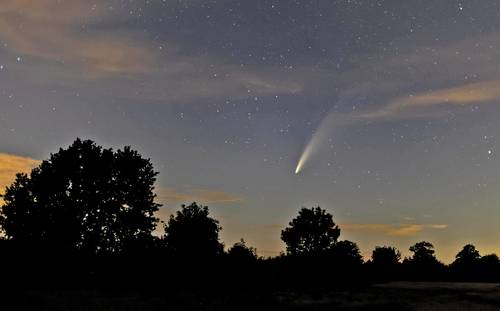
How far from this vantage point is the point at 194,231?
7306cm

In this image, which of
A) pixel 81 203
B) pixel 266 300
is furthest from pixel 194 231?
pixel 266 300

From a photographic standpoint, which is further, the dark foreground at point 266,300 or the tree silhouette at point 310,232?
the tree silhouette at point 310,232

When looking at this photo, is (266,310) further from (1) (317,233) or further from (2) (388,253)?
(2) (388,253)

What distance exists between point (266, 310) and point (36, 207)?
1569 inches

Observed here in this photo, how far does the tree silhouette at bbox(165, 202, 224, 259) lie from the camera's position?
69.2 m

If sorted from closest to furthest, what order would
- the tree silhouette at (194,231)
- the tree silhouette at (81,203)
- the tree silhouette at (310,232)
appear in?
the tree silhouette at (81,203), the tree silhouette at (194,231), the tree silhouette at (310,232)

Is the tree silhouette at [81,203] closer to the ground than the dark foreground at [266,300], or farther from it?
farther from it

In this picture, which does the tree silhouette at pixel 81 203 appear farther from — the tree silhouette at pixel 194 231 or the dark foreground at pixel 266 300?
the dark foreground at pixel 266 300

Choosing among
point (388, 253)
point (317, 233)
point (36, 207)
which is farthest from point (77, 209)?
point (388, 253)

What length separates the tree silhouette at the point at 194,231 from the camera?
69.2 meters

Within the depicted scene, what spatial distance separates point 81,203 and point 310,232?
62.3 metres

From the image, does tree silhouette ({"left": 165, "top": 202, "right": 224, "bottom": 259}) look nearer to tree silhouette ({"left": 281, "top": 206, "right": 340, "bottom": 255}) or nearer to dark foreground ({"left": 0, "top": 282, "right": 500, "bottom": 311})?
tree silhouette ({"left": 281, "top": 206, "right": 340, "bottom": 255})

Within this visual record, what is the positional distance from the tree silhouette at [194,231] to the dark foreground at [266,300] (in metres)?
55.3

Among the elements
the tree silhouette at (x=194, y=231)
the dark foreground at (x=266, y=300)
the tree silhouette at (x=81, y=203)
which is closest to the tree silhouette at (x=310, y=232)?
the tree silhouette at (x=194, y=231)
